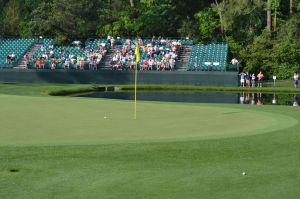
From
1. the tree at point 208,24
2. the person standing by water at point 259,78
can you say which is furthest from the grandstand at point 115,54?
the tree at point 208,24

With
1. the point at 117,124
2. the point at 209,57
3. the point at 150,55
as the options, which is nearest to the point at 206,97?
the point at 209,57

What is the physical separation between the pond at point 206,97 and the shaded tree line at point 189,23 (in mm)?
12633

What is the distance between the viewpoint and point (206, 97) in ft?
132

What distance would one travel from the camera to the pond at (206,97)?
37.0 m

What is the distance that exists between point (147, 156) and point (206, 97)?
2822 centimetres

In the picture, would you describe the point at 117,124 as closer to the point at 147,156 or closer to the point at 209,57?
the point at 147,156

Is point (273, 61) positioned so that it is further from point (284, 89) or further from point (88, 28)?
point (88, 28)

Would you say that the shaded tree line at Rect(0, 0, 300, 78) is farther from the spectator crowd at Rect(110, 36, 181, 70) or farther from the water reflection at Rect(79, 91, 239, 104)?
the water reflection at Rect(79, 91, 239, 104)

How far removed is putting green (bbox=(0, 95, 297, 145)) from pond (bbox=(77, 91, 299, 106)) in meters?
14.3

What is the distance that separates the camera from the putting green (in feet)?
48.2

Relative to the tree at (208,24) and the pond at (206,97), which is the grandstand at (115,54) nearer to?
the tree at (208,24)

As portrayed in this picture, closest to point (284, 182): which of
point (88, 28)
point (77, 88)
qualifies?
point (77, 88)

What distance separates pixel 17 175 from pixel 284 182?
4195 mm

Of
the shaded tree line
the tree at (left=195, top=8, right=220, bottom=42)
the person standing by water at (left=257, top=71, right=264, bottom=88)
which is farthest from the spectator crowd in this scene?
the person standing by water at (left=257, top=71, right=264, bottom=88)
